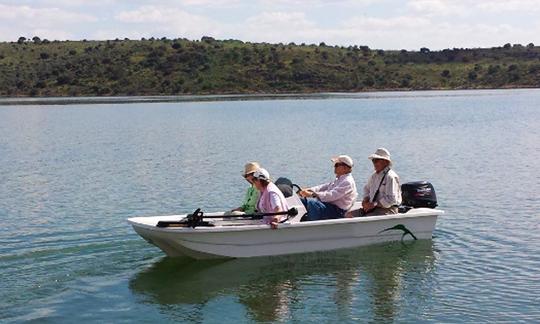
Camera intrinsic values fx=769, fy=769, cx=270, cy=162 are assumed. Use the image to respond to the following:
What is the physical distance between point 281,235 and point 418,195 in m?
3.46

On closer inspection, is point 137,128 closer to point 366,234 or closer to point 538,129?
point 538,129

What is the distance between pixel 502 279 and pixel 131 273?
6.47 m

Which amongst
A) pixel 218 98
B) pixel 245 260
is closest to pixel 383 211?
pixel 245 260

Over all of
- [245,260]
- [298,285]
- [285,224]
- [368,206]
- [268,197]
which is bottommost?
[298,285]

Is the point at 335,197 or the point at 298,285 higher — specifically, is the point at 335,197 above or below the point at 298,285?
above

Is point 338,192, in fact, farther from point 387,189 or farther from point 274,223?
point 274,223

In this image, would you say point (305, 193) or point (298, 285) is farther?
point (305, 193)

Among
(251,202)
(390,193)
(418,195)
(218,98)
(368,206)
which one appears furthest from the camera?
(218,98)

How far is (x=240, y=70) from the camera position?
419ft

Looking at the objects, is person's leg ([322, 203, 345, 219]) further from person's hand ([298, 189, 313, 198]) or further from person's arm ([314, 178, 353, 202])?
person's hand ([298, 189, 313, 198])

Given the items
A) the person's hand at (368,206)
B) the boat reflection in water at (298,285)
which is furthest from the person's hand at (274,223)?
the person's hand at (368,206)

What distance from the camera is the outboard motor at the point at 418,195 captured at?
52.6ft

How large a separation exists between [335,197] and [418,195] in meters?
2.24

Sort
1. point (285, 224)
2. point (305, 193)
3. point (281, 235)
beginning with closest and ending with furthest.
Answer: point (285, 224)
point (281, 235)
point (305, 193)
